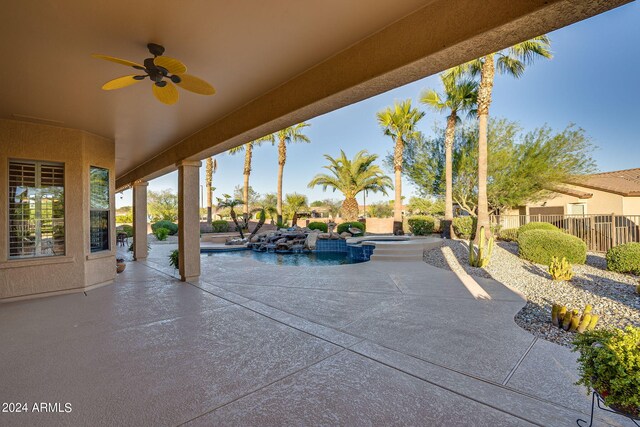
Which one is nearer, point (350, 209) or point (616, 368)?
point (616, 368)

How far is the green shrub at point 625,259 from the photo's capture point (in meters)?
6.55

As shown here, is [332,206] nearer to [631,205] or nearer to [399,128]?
[399,128]

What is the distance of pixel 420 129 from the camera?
18.0m

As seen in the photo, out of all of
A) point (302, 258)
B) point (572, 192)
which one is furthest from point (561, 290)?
point (572, 192)

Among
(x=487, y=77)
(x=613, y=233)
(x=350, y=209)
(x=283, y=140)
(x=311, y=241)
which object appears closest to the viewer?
(x=613, y=233)

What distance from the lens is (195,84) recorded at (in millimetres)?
3199

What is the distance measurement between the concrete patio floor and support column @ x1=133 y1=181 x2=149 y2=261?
4983 millimetres

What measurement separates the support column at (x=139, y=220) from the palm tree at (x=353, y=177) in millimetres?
13014

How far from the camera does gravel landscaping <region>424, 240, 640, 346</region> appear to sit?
417 cm

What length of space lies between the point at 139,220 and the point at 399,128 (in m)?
14.1

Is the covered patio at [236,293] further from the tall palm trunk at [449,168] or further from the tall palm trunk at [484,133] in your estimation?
the tall palm trunk at [449,168]

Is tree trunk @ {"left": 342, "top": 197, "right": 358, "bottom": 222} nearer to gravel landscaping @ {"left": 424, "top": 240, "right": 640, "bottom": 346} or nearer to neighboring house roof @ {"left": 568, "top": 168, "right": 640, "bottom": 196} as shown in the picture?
neighboring house roof @ {"left": 568, "top": 168, "right": 640, "bottom": 196}

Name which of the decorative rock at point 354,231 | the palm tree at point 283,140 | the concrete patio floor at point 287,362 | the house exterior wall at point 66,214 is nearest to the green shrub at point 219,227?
the palm tree at point 283,140

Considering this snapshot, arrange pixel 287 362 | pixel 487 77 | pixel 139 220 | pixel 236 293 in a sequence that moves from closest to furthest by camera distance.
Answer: pixel 287 362
pixel 236 293
pixel 139 220
pixel 487 77
